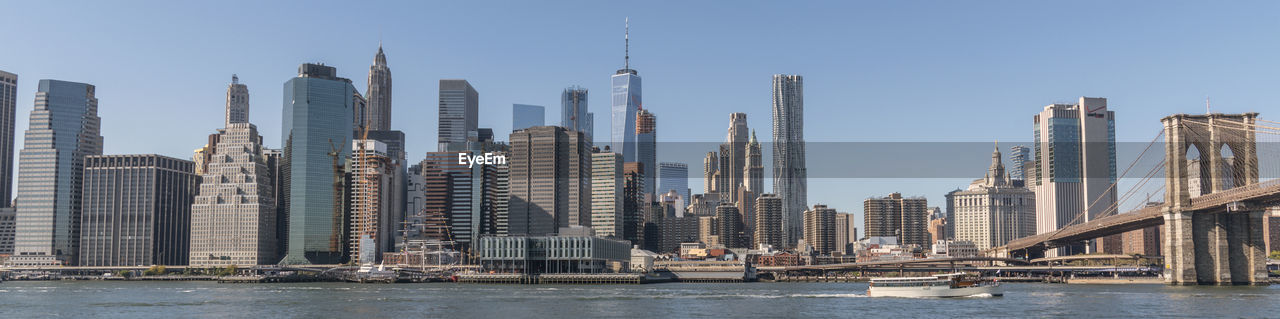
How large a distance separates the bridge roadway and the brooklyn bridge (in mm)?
135

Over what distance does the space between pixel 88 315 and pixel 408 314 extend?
2287 cm

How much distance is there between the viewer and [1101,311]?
79750 mm

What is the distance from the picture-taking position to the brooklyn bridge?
10300 centimetres

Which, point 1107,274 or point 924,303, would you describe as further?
point 1107,274

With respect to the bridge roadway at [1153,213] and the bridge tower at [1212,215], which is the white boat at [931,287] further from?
the bridge roadway at [1153,213]

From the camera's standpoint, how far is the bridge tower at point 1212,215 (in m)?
104

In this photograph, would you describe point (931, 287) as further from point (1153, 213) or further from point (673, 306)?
point (1153, 213)

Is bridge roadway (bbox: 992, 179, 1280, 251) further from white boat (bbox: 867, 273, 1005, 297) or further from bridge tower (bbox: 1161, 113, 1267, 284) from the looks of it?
white boat (bbox: 867, 273, 1005, 297)

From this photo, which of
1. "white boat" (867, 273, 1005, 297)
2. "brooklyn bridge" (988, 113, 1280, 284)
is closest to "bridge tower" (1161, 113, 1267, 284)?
"brooklyn bridge" (988, 113, 1280, 284)

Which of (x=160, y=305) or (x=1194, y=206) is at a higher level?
(x=1194, y=206)

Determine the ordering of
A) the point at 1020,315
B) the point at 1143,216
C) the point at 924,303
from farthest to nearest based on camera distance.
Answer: the point at 1143,216
the point at 924,303
the point at 1020,315

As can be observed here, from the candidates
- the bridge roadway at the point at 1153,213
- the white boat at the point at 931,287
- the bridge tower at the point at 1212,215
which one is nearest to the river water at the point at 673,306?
the white boat at the point at 931,287

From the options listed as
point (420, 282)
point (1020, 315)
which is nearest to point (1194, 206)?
point (1020, 315)

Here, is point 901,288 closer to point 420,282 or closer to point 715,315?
point 715,315
